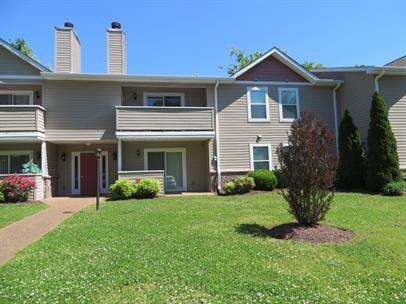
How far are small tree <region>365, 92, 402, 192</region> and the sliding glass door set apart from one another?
8.71m

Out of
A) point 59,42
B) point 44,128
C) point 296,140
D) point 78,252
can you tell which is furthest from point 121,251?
point 59,42

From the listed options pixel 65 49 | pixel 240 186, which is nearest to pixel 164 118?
pixel 240 186

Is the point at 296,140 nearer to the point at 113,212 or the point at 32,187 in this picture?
the point at 113,212

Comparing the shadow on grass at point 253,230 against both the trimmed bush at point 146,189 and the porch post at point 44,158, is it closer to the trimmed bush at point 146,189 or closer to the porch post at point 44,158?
the trimmed bush at point 146,189

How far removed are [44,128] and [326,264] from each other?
14563mm

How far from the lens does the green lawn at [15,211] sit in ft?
33.9

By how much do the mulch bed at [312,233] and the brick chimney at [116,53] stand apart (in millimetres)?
13760

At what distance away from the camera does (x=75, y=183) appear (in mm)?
18531

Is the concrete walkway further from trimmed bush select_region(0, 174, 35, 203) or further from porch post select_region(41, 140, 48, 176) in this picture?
porch post select_region(41, 140, 48, 176)

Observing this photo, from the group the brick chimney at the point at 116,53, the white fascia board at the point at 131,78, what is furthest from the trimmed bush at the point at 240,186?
the brick chimney at the point at 116,53

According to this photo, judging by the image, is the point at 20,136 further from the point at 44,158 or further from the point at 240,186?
the point at 240,186

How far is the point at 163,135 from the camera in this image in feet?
56.5

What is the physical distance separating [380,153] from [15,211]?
1432cm

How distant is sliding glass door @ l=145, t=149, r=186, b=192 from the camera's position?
18578 millimetres
